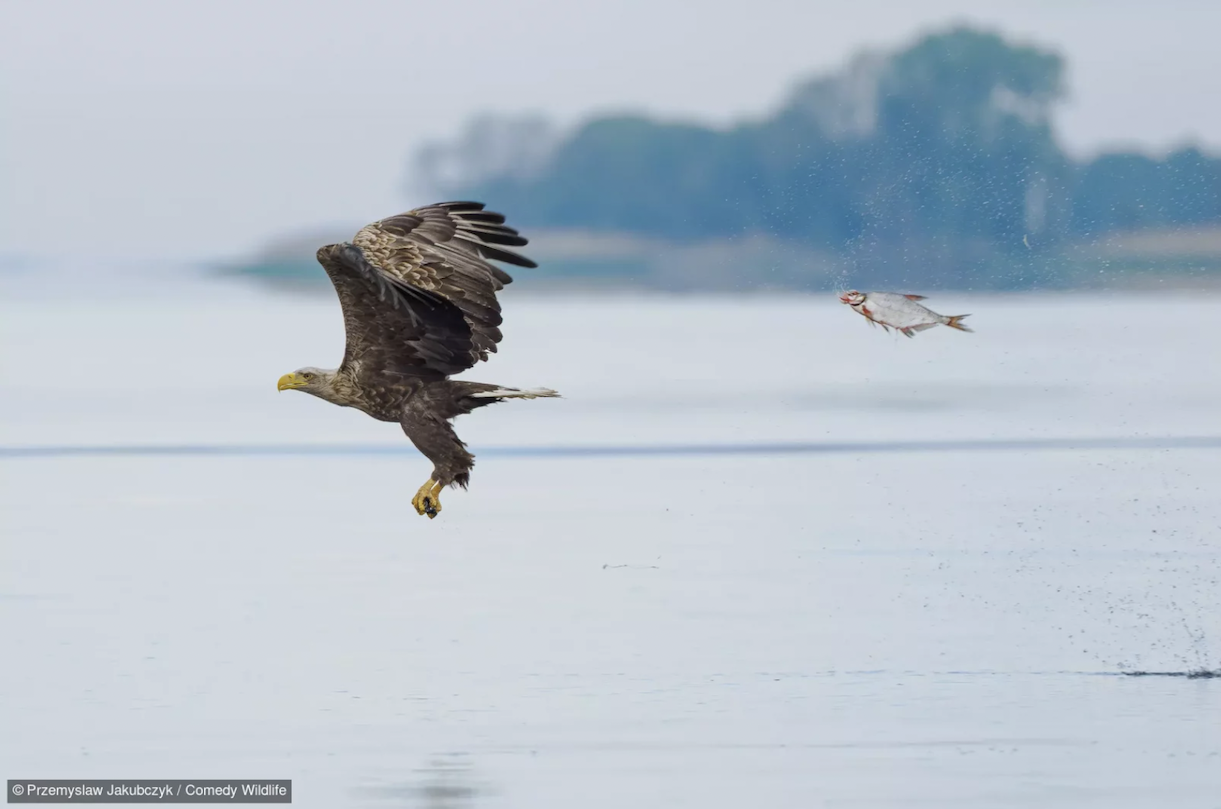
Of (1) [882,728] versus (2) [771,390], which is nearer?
(1) [882,728]

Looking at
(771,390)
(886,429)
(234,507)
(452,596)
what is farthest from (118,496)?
(771,390)

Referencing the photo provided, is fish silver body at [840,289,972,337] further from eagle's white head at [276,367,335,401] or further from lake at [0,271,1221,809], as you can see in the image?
eagle's white head at [276,367,335,401]

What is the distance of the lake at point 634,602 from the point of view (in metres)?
9.48

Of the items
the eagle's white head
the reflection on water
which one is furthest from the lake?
the eagle's white head

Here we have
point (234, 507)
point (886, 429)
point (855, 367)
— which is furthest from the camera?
point (855, 367)

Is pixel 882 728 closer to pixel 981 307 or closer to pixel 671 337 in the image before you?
pixel 671 337

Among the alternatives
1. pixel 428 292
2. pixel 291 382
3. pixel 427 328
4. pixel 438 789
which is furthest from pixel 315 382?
pixel 438 789

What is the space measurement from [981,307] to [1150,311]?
15.2 ft

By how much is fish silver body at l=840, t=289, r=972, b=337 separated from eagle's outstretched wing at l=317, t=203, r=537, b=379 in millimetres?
2155

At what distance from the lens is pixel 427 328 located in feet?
39.8

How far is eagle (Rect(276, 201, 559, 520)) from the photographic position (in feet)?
39.2

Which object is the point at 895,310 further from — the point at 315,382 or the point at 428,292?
the point at 315,382

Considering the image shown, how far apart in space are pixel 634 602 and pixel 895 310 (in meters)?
2.71

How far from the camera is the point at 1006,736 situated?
9750 mm
